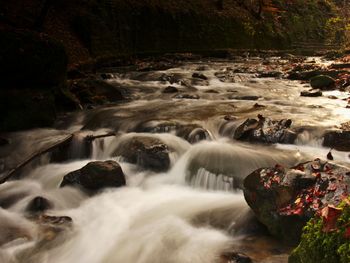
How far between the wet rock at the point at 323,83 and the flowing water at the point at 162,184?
1.29 metres

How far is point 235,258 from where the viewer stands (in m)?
4.86

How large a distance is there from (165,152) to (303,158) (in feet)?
9.96

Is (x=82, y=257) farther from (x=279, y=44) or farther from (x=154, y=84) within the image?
Answer: (x=279, y=44)

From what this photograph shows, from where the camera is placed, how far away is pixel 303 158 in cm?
835

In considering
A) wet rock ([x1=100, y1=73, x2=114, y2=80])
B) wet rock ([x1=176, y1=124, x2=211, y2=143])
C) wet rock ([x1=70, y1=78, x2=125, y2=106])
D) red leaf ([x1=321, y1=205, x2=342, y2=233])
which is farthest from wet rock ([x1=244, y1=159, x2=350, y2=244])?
wet rock ([x1=100, y1=73, x2=114, y2=80])

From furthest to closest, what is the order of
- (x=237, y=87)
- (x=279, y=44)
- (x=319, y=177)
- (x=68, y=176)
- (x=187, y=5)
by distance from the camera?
(x=279, y=44), (x=187, y=5), (x=237, y=87), (x=68, y=176), (x=319, y=177)

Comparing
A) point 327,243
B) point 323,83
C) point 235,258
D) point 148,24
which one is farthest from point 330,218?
point 148,24

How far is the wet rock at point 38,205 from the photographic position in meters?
6.73

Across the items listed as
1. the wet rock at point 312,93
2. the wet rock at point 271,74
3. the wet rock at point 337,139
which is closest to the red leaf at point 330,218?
the wet rock at point 337,139

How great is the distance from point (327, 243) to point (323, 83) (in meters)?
14.0

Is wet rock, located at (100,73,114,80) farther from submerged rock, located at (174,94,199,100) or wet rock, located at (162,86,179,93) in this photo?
submerged rock, located at (174,94,199,100)

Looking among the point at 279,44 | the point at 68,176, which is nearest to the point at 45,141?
the point at 68,176

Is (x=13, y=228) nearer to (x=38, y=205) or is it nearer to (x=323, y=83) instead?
(x=38, y=205)

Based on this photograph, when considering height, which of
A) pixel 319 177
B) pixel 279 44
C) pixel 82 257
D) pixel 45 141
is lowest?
pixel 82 257
